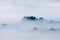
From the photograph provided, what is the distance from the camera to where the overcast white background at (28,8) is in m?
1.37

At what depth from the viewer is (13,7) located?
138cm

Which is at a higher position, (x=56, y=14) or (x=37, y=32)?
(x=56, y=14)

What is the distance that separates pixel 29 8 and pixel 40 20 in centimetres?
13

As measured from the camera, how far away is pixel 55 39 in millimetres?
1344

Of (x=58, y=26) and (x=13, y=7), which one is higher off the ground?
(x=13, y=7)

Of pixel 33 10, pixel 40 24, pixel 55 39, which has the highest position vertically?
pixel 33 10

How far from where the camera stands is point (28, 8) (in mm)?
1376

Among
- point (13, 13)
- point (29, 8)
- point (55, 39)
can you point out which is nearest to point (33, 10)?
point (29, 8)

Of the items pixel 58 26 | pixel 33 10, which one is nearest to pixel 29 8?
pixel 33 10

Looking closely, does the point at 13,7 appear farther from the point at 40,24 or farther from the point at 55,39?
the point at 55,39

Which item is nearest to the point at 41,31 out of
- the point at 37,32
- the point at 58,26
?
the point at 37,32

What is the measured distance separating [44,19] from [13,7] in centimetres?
25

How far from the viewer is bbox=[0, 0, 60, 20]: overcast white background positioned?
1.37m

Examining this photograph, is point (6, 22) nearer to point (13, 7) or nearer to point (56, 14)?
point (13, 7)
